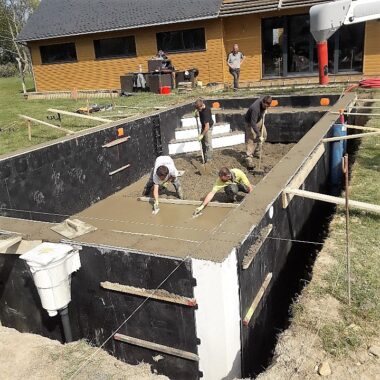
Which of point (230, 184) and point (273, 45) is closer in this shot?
point (230, 184)

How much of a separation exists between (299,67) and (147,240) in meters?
16.7

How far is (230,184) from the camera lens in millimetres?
7383

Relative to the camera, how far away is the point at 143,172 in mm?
10828

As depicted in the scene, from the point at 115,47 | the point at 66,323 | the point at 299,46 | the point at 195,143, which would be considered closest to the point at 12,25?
the point at 115,47

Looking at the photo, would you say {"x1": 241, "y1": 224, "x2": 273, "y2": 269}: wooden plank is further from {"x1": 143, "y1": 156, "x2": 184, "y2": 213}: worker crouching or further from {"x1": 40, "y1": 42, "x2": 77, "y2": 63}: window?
{"x1": 40, "y1": 42, "x2": 77, "y2": 63}: window

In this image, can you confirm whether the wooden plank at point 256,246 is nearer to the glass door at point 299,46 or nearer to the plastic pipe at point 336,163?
the plastic pipe at point 336,163

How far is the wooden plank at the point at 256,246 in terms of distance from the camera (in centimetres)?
413

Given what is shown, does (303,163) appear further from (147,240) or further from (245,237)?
(147,240)

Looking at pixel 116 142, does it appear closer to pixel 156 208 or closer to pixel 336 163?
pixel 156 208

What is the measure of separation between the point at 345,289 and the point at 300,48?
53.1ft

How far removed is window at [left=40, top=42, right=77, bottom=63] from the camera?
22406 mm

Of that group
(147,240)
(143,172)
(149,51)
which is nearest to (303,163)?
(147,240)

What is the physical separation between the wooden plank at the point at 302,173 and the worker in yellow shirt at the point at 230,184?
3.16 ft

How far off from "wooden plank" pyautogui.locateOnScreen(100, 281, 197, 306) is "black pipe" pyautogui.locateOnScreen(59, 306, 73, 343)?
0.48 m
